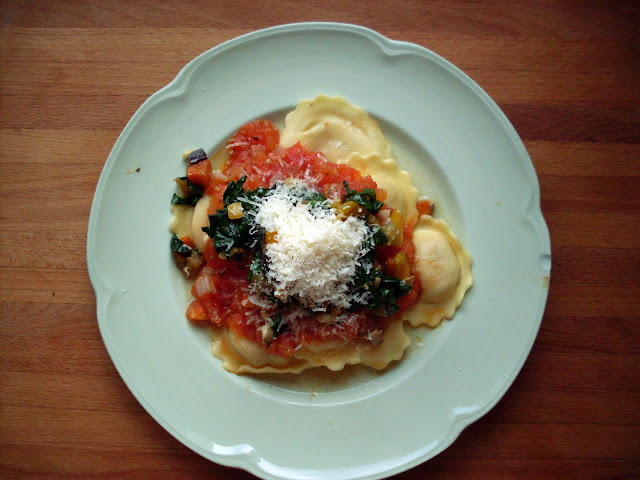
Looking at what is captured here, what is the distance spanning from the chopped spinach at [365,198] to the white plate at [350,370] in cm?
89

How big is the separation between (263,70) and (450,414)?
3829 mm

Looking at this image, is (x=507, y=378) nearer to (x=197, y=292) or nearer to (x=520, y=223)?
(x=520, y=223)

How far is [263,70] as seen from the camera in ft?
16.6

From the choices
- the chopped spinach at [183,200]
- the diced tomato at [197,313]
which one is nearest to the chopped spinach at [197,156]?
the chopped spinach at [183,200]

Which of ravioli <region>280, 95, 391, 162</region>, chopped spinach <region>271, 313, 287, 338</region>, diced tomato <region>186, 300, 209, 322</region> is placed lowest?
diced tomato <region>186, 300, 209, 322</region>

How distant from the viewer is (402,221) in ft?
16.2

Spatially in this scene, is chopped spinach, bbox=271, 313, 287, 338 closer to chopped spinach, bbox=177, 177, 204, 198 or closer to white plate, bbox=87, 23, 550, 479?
white plate, bbox=87, 23, 550, 479

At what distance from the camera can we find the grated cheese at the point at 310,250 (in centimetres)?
416

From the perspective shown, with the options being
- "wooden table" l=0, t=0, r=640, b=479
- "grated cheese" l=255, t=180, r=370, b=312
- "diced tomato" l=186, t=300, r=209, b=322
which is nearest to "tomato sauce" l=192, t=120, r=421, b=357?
"diced tomato" l=186, t=300, r=209, b=322

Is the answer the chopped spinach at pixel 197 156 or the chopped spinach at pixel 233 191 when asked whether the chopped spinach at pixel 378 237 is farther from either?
the chopped spinach at pixel 197 156

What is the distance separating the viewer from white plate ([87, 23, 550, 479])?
4.79m

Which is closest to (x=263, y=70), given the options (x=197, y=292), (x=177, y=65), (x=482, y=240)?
(x=177, y=65)

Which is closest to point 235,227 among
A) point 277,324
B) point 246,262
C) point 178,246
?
point 246,262

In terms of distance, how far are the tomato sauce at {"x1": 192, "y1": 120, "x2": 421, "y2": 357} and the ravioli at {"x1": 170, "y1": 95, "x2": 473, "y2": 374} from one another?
9 centimetres
